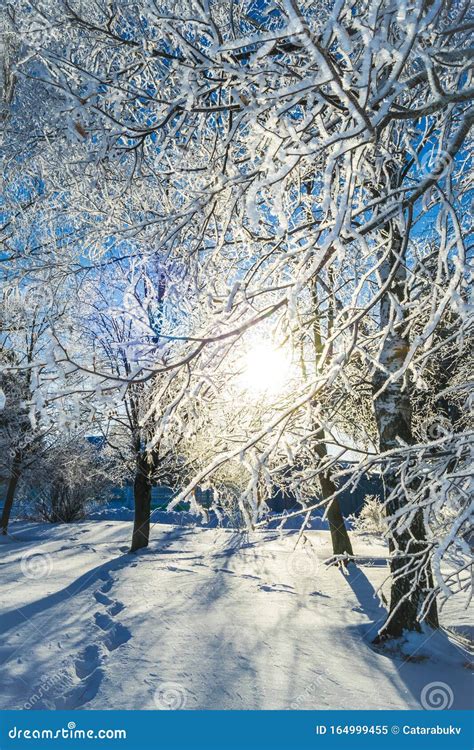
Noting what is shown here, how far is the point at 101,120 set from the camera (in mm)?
3021

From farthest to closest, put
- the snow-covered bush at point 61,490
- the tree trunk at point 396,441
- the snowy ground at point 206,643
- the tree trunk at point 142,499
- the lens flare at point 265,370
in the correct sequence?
the snow-covered bush at point 61,490
the tree trunk at point 142,499
the tree trunk at point 396,441
the snowy ground at point 206,643
the lens flare at point 265,370

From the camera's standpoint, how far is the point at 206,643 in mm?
4391

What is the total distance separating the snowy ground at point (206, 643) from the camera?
11.3ft

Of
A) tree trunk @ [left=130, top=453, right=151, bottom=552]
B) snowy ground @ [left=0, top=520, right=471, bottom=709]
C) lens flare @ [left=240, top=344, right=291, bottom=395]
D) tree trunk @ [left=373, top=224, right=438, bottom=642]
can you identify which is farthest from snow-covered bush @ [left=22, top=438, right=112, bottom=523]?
lens flare @ [left=240, top=344, right=291, bottom=395]

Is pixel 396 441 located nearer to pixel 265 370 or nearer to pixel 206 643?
pixel 265 370

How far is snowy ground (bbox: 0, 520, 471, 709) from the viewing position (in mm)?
3430

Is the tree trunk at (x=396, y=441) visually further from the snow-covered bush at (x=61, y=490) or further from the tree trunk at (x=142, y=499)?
the snow-covered bush at (x=61, y=490)

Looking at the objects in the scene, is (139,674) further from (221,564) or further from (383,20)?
(221,564)

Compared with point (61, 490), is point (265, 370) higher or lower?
higher

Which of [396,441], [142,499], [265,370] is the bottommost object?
[142,499]

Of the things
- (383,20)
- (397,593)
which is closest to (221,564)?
(397,593)

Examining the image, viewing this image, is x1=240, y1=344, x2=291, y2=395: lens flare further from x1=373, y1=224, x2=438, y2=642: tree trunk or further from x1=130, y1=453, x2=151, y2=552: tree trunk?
x1=130, y1=453, x2=151, y2=552: tree trunk

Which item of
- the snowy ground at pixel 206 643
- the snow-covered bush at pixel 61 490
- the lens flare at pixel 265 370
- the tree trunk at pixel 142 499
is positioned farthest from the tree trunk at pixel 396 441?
the snow-covered bush at pixel 61 490

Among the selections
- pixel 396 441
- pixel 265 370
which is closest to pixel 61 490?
pixel 396 441
